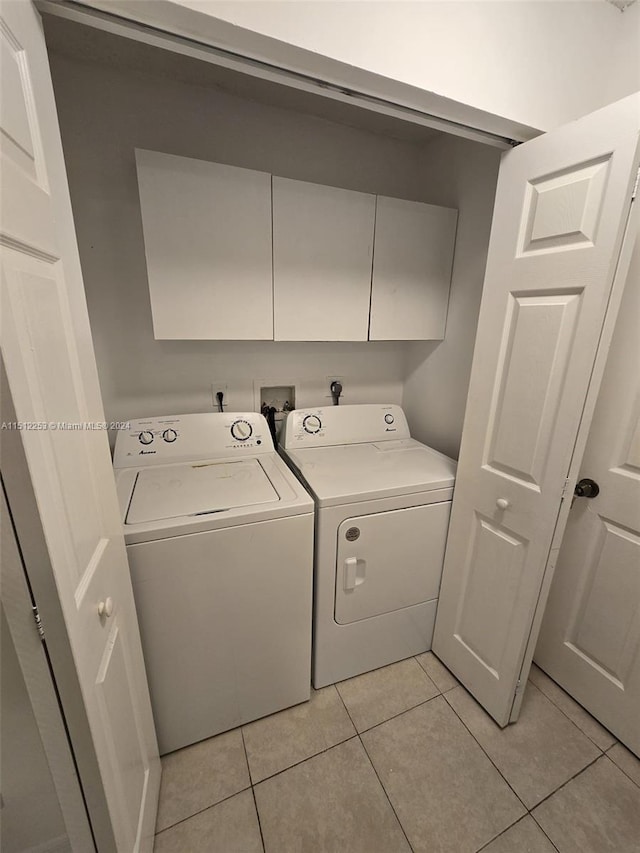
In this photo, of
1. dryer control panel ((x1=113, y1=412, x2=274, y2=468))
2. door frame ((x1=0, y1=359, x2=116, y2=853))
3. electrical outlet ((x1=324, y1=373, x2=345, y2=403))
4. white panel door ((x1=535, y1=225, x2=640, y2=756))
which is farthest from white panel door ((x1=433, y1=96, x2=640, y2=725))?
door frame ((x1=0, y1=359, x2=116, y2=853))

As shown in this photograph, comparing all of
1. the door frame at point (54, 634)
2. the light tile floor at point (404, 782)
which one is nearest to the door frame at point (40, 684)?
the door frame at point (54, 634)

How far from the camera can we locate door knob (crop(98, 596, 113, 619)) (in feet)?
2.52

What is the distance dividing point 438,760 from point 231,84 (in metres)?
2.68

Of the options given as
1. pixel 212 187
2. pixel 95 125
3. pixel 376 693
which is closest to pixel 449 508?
pixel 376 693

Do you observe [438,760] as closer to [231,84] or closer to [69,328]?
[69,328]

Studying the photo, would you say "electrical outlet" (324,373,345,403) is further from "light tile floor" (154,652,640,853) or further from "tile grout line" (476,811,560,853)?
"tile grout line" (476,811,560,853)

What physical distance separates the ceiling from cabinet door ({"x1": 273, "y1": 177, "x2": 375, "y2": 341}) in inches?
12.7

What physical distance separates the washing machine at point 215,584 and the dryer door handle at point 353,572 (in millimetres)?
159

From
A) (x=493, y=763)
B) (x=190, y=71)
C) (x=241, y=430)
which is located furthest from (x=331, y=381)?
(x=493, y=763)

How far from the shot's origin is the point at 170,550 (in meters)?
1.11

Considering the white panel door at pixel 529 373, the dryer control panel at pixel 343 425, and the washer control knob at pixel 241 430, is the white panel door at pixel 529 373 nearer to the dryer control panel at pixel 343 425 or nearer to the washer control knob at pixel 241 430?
the dryer control panel at pixel 343 425

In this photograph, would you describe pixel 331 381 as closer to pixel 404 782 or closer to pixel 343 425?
pixel 343 425

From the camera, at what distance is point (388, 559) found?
1.47 meters

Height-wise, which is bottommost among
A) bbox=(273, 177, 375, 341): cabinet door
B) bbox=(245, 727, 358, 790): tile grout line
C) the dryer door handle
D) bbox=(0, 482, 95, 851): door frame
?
bbox=(245, 727, 358, 790): tile grout line
